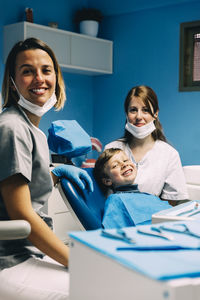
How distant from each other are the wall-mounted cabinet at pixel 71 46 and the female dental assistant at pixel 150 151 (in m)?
1.58

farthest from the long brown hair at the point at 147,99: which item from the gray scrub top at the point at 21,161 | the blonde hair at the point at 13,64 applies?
the gray scrub top at the point at 21,161

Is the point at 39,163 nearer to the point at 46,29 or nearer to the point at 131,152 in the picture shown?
the point at 131,152

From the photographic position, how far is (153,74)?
163 inches

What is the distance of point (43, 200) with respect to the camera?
1439mm

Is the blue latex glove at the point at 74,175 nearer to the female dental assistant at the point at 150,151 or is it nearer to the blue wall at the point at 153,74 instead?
the female dental assistant at the point at 150,151

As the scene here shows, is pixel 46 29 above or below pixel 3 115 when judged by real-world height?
above

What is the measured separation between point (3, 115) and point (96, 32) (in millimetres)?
3198

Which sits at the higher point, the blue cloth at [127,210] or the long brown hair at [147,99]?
the long brown hair at [147,99]

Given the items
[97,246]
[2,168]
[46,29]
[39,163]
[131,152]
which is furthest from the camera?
[46,29]

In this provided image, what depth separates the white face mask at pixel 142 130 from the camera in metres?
2.57

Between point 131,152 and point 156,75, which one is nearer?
point 131,152

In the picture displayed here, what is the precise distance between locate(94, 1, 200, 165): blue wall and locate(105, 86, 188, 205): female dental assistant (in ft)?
4.38

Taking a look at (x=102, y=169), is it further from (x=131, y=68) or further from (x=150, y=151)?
(x=131, y=68)

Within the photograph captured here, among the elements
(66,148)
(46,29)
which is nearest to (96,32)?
(46,29)
